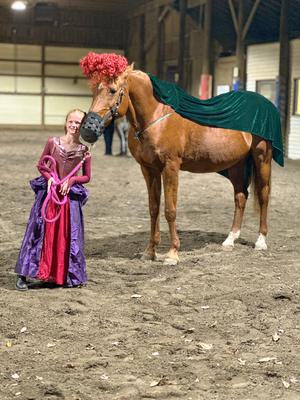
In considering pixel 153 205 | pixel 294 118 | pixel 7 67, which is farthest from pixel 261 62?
pixel 153 205

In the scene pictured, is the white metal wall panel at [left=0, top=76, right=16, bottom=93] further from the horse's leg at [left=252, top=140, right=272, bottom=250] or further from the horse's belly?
the horse's belly

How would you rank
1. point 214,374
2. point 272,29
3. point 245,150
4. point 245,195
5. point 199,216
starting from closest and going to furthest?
point 214,374, point 245,150, point 245,195, point 199,216, point 272,29

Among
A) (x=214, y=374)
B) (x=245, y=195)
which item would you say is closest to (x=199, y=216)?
(x=245, y=195)

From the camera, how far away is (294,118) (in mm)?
17172

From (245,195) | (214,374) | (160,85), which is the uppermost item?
(160,85)

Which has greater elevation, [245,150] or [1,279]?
[245,150]

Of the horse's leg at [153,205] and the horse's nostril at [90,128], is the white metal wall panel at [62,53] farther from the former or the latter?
the horse's nostril at [90,128]

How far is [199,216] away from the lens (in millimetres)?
8492

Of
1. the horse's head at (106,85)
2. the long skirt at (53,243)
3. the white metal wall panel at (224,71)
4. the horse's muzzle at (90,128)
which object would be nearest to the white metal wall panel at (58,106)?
the white metal wall panel at (224,71)

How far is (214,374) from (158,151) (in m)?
2.59

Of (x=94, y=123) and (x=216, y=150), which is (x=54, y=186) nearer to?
(x=94, y=123)

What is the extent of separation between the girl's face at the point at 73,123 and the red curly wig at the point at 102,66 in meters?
0.44

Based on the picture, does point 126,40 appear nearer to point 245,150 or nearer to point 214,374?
point 245,150

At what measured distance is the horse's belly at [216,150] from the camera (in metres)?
6.14
